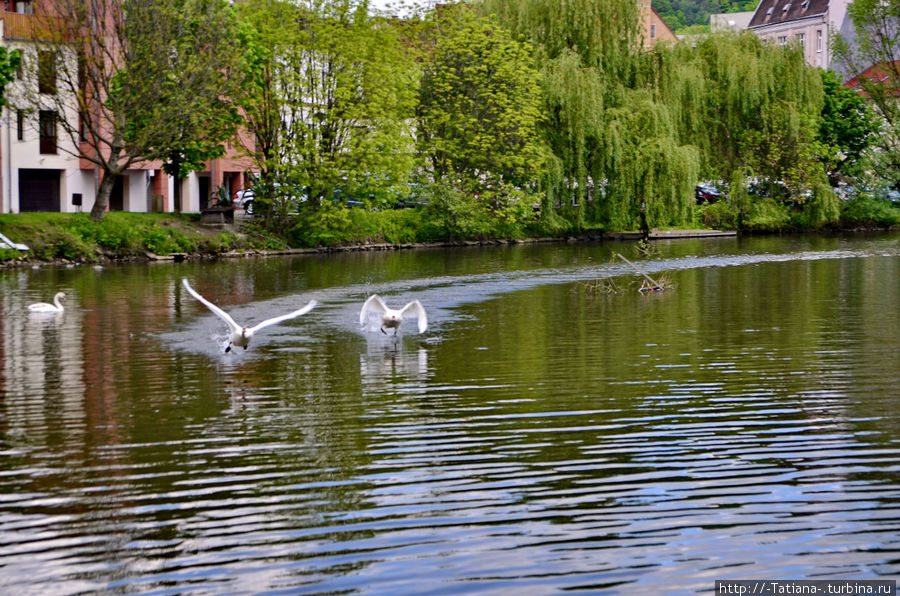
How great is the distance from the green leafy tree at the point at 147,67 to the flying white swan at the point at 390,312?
97.4 ft

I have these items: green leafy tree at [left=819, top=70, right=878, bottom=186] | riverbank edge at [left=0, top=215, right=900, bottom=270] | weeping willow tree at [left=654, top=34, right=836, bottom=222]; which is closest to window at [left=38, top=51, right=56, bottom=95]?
riverbank edge at [left=0, top=215, right=900, bottom=270]

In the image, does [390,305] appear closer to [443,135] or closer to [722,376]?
[722,376]

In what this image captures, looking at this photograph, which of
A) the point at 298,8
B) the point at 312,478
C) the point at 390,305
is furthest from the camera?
the point at 298,8

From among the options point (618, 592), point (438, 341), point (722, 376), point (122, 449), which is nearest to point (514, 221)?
point (438, 341)

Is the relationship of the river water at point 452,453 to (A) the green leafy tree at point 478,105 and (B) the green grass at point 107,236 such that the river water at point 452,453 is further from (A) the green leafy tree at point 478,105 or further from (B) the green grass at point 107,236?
(A) the green leafy tree at point 478,105

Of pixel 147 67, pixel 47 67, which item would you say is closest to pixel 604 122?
pixel 147 67

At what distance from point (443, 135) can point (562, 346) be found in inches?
1902

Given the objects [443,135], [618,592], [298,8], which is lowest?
[618,592]

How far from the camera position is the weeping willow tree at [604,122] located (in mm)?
66000

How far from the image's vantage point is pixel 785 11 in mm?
132750

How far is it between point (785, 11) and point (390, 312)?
11751 centimetres

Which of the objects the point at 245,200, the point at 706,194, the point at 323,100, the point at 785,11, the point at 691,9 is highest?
the point at 691,9

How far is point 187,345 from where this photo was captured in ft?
80.2

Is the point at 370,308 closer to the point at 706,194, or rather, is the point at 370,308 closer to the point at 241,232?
the point at 241,232
